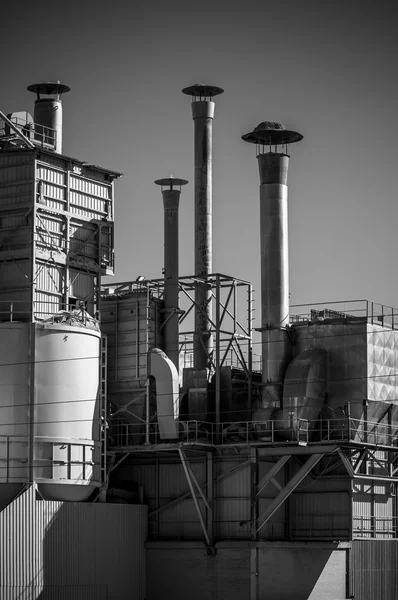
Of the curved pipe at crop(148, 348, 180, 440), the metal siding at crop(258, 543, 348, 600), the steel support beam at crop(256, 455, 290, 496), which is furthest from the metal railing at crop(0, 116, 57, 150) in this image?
the metal siding at crop(258, 543, 348, 600)

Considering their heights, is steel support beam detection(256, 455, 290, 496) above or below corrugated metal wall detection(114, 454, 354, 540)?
above

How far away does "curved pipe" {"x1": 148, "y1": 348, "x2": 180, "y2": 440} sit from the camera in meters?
65.9

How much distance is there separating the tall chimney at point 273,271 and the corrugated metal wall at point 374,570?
8.77 metres

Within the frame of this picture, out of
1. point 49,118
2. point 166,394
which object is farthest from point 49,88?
point 166,394

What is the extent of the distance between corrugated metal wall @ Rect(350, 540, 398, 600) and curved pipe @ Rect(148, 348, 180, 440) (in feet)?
35.5

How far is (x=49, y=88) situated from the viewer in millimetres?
70875

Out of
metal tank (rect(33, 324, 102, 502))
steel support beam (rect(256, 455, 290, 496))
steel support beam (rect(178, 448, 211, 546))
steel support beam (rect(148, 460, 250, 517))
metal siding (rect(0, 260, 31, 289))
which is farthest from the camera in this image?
steel support beam (rect(148, 460, 250, 517))

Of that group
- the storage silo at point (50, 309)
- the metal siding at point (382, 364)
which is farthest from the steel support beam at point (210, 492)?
the metal siding at point (382, 364)

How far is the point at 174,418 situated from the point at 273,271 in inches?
357

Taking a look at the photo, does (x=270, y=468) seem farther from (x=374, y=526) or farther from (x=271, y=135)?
(x=271, y=135)

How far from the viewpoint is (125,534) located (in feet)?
214

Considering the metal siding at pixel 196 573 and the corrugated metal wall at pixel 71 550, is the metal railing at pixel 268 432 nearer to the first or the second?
the corrugated metal wall at pixel 71 550

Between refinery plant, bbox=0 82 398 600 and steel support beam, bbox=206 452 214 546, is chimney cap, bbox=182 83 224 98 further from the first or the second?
steel support beam, bbox=206 452 214 546

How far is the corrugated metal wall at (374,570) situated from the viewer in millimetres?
65812
